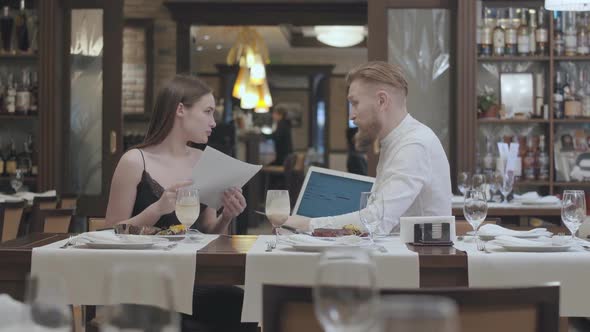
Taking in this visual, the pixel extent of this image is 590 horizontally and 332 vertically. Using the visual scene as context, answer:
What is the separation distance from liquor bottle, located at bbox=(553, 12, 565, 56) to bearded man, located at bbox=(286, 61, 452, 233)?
3.72 m

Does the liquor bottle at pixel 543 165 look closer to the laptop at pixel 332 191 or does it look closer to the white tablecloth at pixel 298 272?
the laptop at pixel 332 191

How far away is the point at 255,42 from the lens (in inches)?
498

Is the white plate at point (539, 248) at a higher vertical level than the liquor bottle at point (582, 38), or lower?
lower

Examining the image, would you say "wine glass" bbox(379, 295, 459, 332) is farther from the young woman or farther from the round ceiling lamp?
the round ceiling lamp

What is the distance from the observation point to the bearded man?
316 centimetres

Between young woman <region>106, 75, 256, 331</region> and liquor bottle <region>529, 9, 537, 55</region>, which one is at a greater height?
liquor bottle <region>529, 9, 537, 55</region>

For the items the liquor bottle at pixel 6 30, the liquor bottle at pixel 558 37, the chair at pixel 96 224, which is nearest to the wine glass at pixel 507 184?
the liquor bottle at pixel 558 37

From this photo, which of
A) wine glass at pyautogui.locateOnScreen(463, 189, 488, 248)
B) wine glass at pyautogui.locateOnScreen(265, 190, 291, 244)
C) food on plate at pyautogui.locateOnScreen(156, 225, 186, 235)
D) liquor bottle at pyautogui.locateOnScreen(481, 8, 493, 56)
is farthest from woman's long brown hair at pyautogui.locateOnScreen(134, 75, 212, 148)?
liquor bottle at pyautogui.locateOnScreen(481, 8, 493, 56)

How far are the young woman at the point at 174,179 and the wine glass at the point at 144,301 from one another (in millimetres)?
2024

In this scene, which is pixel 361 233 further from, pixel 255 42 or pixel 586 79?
pixel 255 42

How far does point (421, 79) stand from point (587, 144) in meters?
1.41

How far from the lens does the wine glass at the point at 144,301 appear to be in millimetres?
1021

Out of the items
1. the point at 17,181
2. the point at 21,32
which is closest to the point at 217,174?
the point at 17,181

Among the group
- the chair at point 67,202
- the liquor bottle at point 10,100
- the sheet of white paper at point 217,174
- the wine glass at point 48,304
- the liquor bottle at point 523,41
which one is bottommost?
the chair at point 67,202
